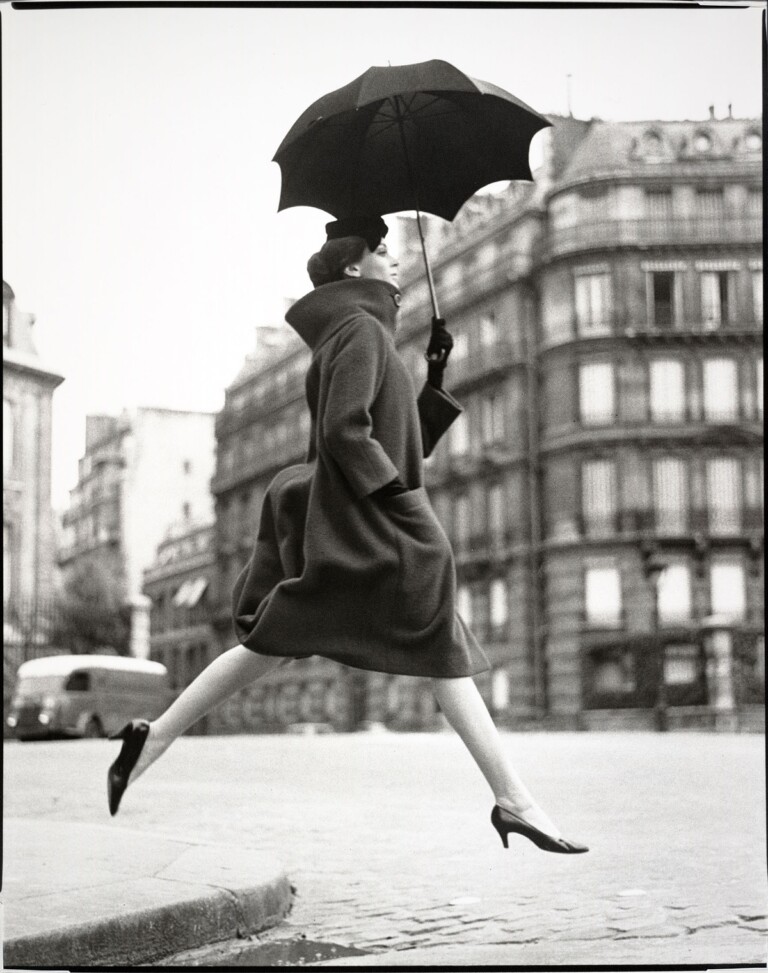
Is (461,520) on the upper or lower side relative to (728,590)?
upper

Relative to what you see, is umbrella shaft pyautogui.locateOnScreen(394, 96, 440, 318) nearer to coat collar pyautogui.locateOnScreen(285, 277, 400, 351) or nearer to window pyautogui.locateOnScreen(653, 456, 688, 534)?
coat collar pyautogui.locateOnScreen(285, 277, 400, 351)

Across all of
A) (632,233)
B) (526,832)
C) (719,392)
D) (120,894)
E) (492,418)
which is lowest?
(120,894)

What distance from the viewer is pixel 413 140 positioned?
475 centimetres

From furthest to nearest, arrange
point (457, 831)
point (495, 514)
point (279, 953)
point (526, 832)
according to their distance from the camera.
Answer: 1. point (495, 514)
2. point (457, 831)
3. point (526, 832)
4. point (279, 953)

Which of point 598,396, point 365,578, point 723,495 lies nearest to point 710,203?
point 598,396

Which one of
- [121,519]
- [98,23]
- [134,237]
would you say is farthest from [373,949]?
[98,23]

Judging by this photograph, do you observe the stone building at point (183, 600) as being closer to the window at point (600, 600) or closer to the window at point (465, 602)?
the window at point (465, 602)

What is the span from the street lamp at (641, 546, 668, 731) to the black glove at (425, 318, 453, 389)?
1327mm

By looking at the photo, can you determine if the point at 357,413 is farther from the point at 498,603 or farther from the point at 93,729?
the point at 93,729

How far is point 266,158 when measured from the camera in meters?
5.16

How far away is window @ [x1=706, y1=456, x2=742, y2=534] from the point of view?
17.8ft

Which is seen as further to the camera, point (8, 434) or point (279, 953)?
point (8, 434)

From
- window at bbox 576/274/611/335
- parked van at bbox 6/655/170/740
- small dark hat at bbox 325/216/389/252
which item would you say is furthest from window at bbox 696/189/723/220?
parked van at bbox 6/655/170/740

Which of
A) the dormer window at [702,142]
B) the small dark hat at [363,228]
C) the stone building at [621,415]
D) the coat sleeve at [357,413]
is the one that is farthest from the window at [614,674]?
the dormer window at [702,142]
